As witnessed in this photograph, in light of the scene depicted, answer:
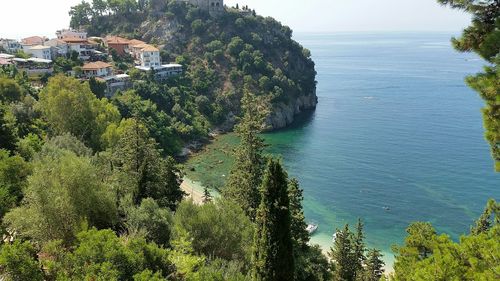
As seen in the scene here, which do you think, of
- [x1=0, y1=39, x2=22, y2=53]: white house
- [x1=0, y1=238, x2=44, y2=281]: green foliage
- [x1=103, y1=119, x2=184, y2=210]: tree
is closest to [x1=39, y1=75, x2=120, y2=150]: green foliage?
[x1=103, y1=119, x2=184, y2=210]: tree

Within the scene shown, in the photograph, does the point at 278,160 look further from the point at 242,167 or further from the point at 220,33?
the point at 220,33

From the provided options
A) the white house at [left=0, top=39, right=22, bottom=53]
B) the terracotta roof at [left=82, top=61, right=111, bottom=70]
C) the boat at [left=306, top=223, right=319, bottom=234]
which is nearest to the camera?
the boat at [left=306, top=223, right=319, bottom=234]

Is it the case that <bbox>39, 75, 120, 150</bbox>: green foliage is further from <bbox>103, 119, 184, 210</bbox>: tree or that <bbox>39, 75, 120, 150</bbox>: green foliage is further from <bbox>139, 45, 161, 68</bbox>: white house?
<bbox>139, 45, 161, 68</bbox>: white house

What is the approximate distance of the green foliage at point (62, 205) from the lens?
18.8 meters

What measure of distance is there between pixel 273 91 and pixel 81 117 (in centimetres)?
5011

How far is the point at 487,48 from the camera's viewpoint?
9055mm

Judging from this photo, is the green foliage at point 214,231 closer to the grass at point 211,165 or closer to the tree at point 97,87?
the grass at point 211,165

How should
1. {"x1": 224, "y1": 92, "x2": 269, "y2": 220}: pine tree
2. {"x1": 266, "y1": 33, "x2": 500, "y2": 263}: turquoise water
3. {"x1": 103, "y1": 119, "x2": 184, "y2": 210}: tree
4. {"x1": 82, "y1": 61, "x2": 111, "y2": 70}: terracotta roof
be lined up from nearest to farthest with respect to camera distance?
{"x1": 224, "y1": 92, "x2": 269, "y2": 220}: pine tree → {"x1": 103, "y1": 119, "x2": 184, "y2": 210}: tree → {"x1": 266, "y1": 33, "x2": 500, "y2": 263}: turquoise water → {"x1": 82, "y1": 61, "x2": 111, "y2": 70}: terracotta roof

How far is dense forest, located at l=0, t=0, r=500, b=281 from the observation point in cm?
1101

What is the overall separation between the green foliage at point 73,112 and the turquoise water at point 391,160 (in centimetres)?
2598

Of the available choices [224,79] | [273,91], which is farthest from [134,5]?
[273,91]

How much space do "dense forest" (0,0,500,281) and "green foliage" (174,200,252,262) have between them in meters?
0.06

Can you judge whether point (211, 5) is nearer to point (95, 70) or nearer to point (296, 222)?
point (95, 70)

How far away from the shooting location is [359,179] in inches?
2217
